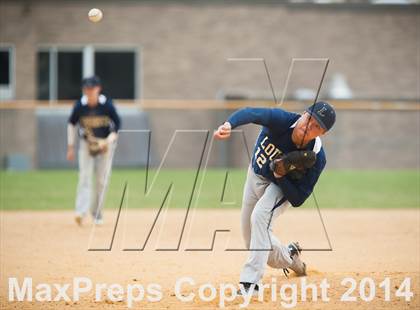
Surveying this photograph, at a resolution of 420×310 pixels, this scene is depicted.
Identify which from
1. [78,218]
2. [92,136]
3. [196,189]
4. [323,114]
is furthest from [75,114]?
[196,189]

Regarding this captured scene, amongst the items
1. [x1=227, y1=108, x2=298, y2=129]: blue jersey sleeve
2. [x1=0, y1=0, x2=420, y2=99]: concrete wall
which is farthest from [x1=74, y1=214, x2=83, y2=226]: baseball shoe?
[x1=0, y1=0, x2=420, y2=99]: concrete wall

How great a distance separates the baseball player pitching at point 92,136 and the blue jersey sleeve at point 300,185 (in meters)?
5.75

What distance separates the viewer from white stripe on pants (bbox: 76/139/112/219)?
41.5 ft

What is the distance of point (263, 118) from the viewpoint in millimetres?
7051

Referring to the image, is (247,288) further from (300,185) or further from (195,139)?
(195,139)

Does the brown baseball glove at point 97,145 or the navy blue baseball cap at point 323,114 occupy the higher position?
the navy blue baseball cap at point 323,114

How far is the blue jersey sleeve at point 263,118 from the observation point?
22.8ft

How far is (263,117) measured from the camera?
23.1 feet

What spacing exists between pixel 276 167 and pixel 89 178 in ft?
20.0

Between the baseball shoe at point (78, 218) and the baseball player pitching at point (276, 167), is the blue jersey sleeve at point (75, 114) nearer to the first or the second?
the baseball shoe at point (78, 218)

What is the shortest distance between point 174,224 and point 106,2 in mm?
14830

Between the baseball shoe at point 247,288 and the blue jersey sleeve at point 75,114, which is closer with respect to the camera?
the baseball shoe at point 247,288

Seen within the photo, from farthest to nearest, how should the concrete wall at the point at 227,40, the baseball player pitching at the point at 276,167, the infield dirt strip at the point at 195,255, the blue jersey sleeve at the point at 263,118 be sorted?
the concrete wall at the point at 227,40, the infield dirt strip at the point at 195,255, the baseball player pitching at the point at 276,167, the blue jersey sleeve at the point at 263,118

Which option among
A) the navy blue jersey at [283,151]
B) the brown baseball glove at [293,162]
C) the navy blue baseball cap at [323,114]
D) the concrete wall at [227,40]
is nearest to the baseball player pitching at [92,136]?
the navy blue jersey at [283,151]
